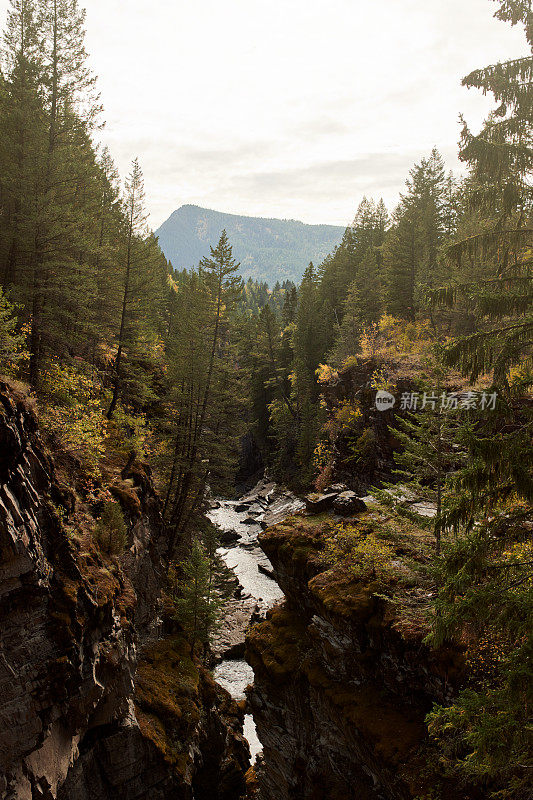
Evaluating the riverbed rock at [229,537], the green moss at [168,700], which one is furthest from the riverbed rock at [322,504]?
the riverbed rock at [229,537]

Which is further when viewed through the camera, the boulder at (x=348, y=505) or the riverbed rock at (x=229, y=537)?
the riverbed rock at (x=229, y=537)

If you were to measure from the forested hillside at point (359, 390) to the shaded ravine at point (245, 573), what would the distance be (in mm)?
4979

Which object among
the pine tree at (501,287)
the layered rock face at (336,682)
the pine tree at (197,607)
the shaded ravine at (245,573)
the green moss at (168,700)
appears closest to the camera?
the pine tree at (501,287)

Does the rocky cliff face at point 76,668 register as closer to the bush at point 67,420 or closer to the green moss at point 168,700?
the green moss at point 168,700

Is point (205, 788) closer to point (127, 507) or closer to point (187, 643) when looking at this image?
point (187, 643)

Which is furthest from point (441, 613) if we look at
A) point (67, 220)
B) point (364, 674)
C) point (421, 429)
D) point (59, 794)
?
Result: point (67, 220)

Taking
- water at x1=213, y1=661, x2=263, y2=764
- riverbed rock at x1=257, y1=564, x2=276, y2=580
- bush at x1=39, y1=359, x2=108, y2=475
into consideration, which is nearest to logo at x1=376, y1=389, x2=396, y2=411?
bush at x1=39, y1=359, x2=108, y2=475

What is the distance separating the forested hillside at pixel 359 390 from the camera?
6961mm

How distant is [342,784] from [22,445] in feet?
41.0

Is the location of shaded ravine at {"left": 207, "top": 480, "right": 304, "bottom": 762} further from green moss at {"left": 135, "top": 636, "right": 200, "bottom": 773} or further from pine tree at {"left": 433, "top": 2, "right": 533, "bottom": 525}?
pine tree at {"left": 433, "top": 2, "right": 533, "bottom": 525}

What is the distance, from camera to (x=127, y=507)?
16641mm

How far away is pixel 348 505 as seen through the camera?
16984mm

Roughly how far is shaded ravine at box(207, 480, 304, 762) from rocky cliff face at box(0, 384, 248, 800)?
22.9 ft

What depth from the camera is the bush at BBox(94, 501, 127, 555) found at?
46.1 feet
